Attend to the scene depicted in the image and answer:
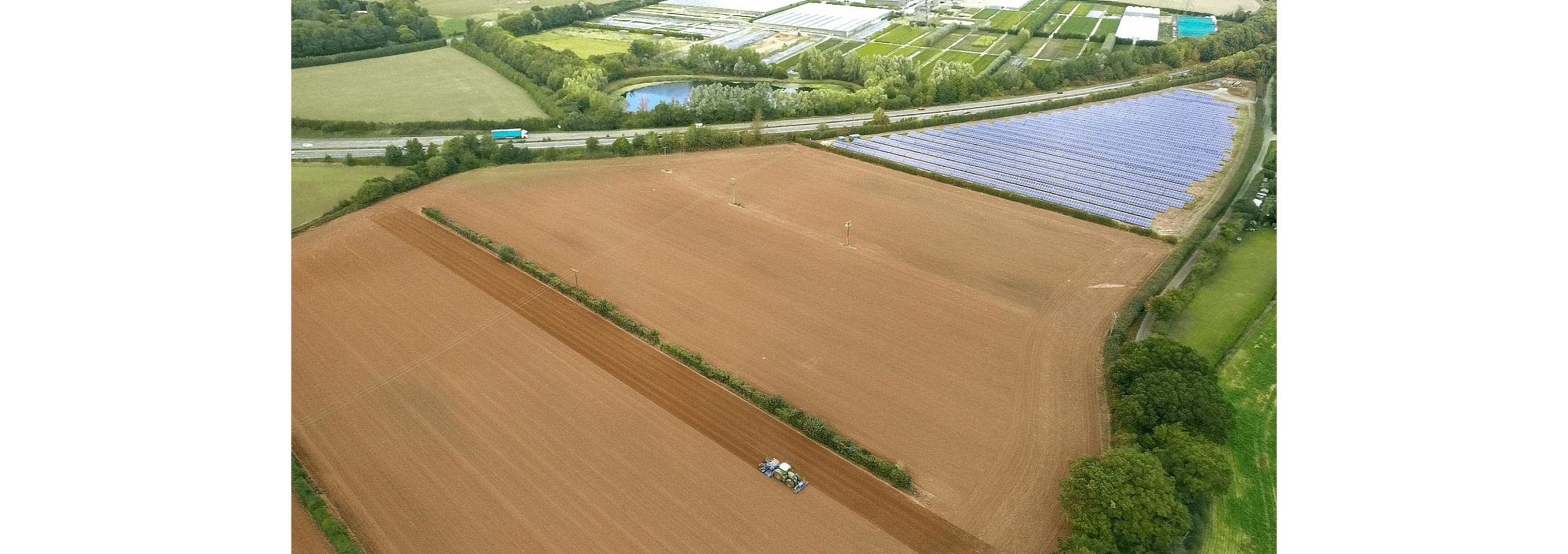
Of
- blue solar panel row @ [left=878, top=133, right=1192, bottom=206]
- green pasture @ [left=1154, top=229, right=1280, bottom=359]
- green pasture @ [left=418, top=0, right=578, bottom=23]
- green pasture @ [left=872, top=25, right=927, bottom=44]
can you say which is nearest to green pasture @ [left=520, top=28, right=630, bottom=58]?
green pasture @ [left=418, top=0, right=578, bottom=23]

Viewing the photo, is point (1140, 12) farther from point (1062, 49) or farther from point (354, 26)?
point (354, 26)

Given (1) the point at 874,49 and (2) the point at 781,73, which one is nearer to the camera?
(2) the point at 781,73

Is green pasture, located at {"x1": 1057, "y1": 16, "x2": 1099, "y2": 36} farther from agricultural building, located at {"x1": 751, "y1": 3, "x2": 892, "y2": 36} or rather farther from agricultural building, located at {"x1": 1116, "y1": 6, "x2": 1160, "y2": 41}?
agricultural building, located at {"x1": 751, "y1": 3, "x2": 892, "y2": 36}

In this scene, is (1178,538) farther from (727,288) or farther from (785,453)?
(727,288)

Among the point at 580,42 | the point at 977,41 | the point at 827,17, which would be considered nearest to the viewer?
the point at 977,41

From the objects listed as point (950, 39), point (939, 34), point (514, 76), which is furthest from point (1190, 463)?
point (939, 34)

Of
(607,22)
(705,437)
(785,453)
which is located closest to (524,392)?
(705,437)
